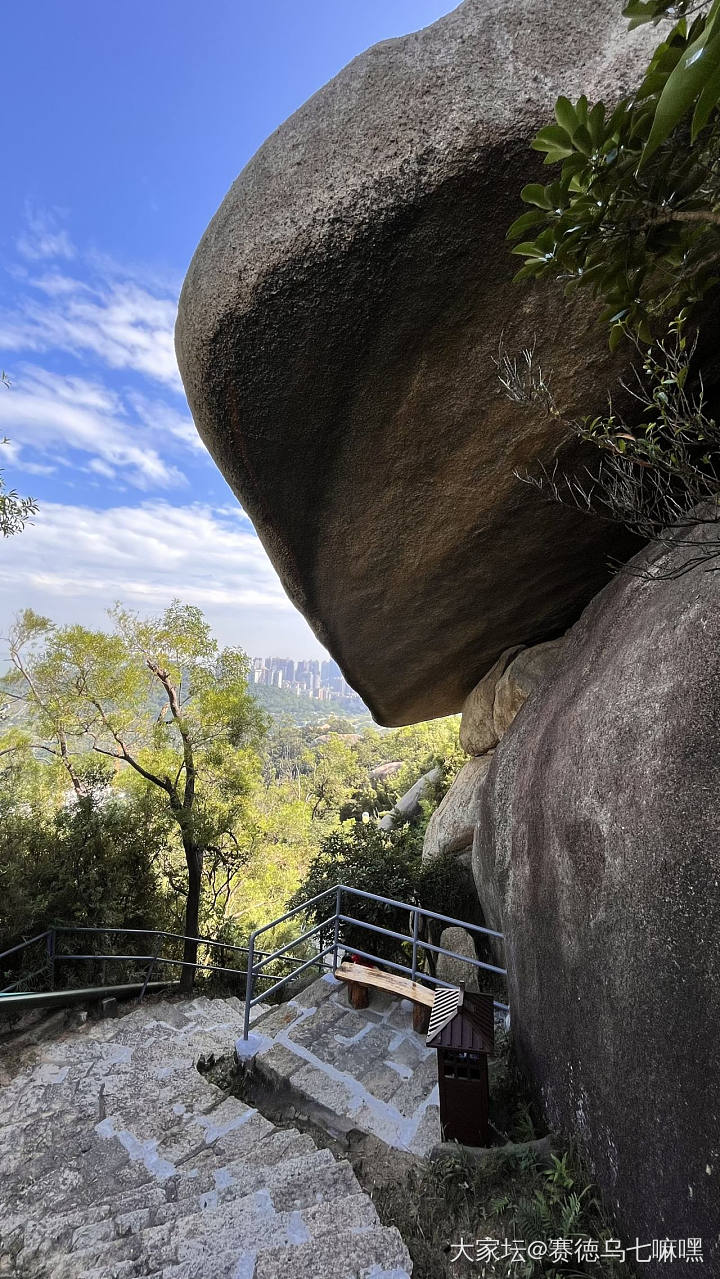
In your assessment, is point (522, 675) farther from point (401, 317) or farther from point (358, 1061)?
point (401, 317)

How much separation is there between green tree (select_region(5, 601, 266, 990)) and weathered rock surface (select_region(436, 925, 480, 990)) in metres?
4.13

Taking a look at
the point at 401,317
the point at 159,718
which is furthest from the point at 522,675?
the point at 159,718

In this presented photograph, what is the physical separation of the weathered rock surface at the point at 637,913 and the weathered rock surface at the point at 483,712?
2779 millimetres

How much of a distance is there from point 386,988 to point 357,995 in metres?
0.40

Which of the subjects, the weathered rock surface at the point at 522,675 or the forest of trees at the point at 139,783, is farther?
the forest of trees at the point at 139,783

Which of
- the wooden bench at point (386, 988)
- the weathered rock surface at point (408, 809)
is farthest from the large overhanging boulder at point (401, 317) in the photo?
the weathered rock surface at point (408, 809)

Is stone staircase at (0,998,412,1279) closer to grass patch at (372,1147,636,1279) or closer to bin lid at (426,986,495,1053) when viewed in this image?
grass patch at (372,1147,636,1279)

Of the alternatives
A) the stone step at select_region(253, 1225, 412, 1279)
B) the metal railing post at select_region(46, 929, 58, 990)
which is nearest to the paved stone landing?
the stone step at select_region(253, 1225, 412, 1279)

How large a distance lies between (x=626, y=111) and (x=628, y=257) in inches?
14.9

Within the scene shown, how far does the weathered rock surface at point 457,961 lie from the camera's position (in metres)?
5.53

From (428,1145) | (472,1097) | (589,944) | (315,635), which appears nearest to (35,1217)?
(428,1145)

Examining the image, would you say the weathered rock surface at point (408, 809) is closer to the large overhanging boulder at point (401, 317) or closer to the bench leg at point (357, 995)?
the bench leg at point (357, 995)

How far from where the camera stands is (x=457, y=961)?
5.62 metres

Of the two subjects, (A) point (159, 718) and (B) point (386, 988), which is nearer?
(B) point (386, 988)
